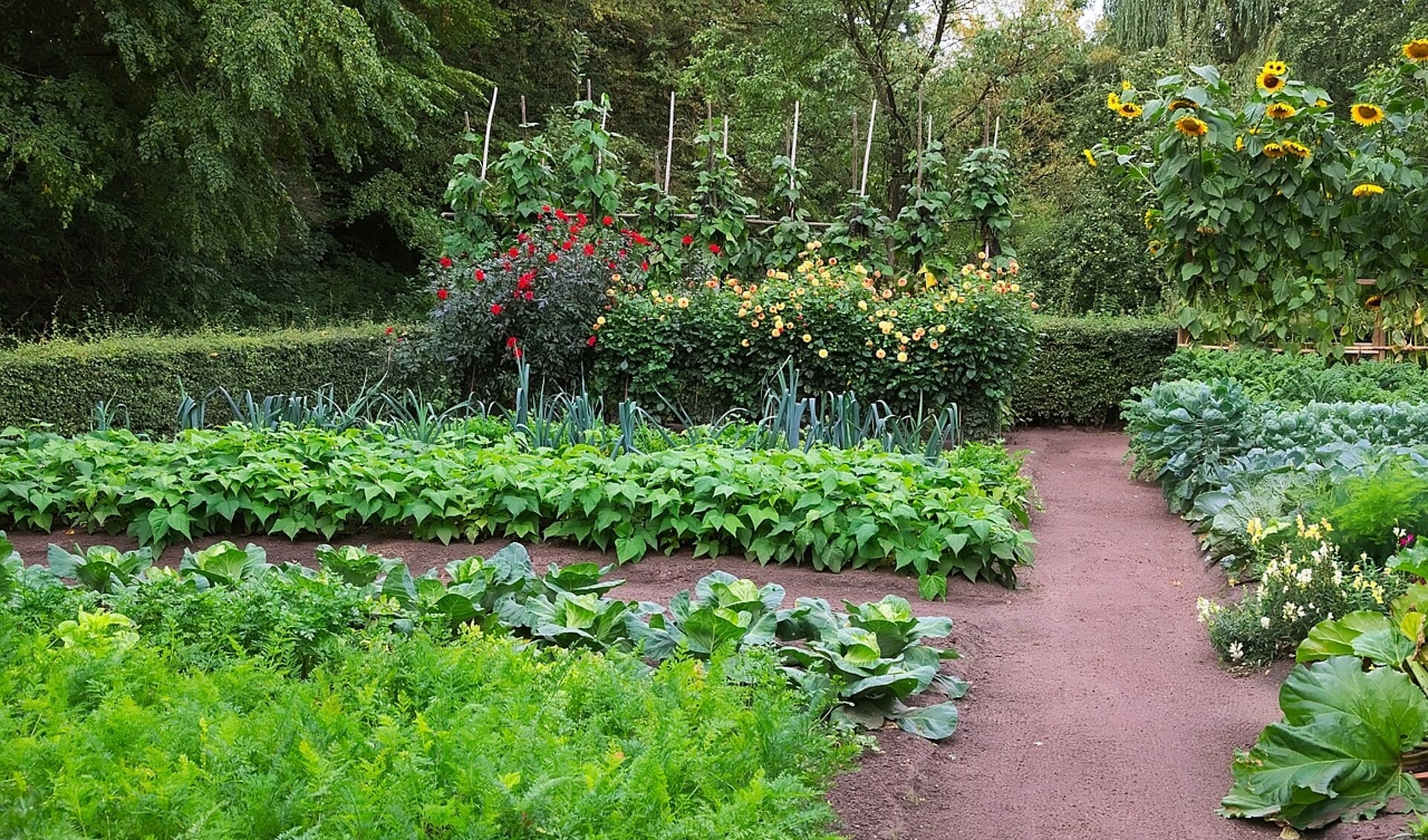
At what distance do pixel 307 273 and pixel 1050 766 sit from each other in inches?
662

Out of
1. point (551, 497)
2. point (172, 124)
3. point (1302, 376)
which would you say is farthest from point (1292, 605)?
point (172, 124)

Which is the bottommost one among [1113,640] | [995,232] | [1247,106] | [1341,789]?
[1113,640]

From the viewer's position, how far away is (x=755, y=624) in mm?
3750

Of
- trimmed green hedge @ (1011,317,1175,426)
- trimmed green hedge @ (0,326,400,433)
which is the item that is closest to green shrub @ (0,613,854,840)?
trimmed green hedge @ (0,326,400,433)

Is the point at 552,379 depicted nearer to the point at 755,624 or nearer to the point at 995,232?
the point at 995,232

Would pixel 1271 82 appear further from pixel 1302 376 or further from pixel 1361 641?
pixel 1361 641

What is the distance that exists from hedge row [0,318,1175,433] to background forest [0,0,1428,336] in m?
1.57

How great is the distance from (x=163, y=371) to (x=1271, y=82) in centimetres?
906

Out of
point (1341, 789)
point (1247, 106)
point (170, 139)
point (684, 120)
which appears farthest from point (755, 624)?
point (684, 120)

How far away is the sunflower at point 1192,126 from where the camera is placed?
31.3ft

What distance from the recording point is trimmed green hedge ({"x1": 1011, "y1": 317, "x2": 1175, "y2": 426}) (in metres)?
12.1

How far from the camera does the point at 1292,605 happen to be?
4.19m

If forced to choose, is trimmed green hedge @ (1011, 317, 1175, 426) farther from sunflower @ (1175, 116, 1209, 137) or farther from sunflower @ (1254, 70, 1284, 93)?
sunflower @ (1254, 70, 1284, 93)

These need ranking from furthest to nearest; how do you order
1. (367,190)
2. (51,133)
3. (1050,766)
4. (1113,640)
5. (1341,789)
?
1. (367,190)
2. (51,133)
3. (1113,640)
4. (1050,766)
5. (1341,789)
